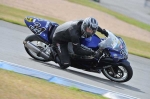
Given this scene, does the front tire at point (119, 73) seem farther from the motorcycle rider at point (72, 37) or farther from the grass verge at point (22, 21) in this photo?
the grass verge at point (22, 21)

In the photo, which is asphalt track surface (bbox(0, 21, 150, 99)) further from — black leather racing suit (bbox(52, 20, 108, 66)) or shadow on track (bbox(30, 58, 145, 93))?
black leather racing suit (bbox(52, 20, 108, 66))

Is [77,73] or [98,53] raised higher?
[98,53]

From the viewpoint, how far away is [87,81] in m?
9.11

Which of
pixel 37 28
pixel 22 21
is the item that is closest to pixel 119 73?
pixel 37 28

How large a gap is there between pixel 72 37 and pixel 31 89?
2887 mm

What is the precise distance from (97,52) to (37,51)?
68.1 inches

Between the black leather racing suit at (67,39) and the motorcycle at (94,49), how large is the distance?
0.14 m

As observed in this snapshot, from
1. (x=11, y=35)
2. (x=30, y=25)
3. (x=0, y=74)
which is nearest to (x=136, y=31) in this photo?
(x=11, y=35)

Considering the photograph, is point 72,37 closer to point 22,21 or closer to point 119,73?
point 119,73

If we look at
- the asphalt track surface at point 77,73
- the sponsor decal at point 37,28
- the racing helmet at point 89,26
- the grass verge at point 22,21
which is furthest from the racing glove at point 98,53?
the grass verge at point 22,21

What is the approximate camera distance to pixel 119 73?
9664mm

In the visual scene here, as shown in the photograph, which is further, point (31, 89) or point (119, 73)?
point (119, 73)

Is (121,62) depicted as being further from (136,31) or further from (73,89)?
(136,31)

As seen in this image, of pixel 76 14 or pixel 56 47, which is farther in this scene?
pixel 76 14
